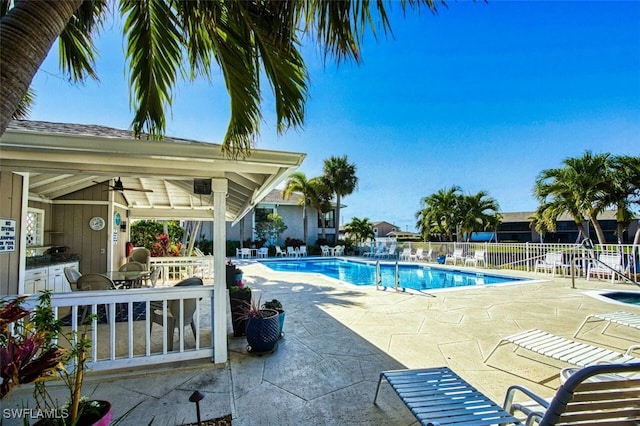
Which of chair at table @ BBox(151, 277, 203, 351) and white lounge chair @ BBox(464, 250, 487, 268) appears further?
white lounge chair @ BBox(464, 250, 487, 268)

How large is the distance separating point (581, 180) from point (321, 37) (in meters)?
16.6

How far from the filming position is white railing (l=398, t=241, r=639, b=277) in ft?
34.7

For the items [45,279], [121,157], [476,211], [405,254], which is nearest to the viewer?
[121,157]

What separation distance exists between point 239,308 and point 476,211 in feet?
81.4

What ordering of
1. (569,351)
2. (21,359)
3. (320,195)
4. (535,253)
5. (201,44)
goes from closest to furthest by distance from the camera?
1. (21,359)
2. (201,44)
3. (569,351)
4. (535,253)
5. (320,195)

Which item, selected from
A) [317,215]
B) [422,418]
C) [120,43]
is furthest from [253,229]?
[422,418]

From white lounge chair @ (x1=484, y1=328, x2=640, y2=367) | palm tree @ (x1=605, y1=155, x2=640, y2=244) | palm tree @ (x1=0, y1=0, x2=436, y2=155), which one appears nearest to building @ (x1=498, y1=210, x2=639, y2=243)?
Answer: palm tree @ (x1=605, y1=155, x2=640, y2=244)

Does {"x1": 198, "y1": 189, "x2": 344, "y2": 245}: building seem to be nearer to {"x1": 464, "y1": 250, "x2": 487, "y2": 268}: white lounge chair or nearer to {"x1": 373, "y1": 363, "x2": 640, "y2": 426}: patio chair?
{"x1": 464, "y1": 250, "x2": 487, "y2": 268}: white lounge chair

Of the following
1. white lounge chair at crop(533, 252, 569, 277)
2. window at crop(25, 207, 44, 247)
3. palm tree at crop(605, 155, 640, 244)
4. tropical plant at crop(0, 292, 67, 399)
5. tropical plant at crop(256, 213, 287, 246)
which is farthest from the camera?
tropical plant at crop(256, 213, 287, 246)

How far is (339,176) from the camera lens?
2747 centimetres

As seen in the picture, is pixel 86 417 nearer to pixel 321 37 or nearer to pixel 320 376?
pixel 320 376

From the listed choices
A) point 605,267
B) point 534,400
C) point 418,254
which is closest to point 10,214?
point 534,400

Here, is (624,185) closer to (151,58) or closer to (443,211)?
(443,211)

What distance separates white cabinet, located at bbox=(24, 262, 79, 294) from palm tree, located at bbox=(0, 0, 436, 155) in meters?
4.19
